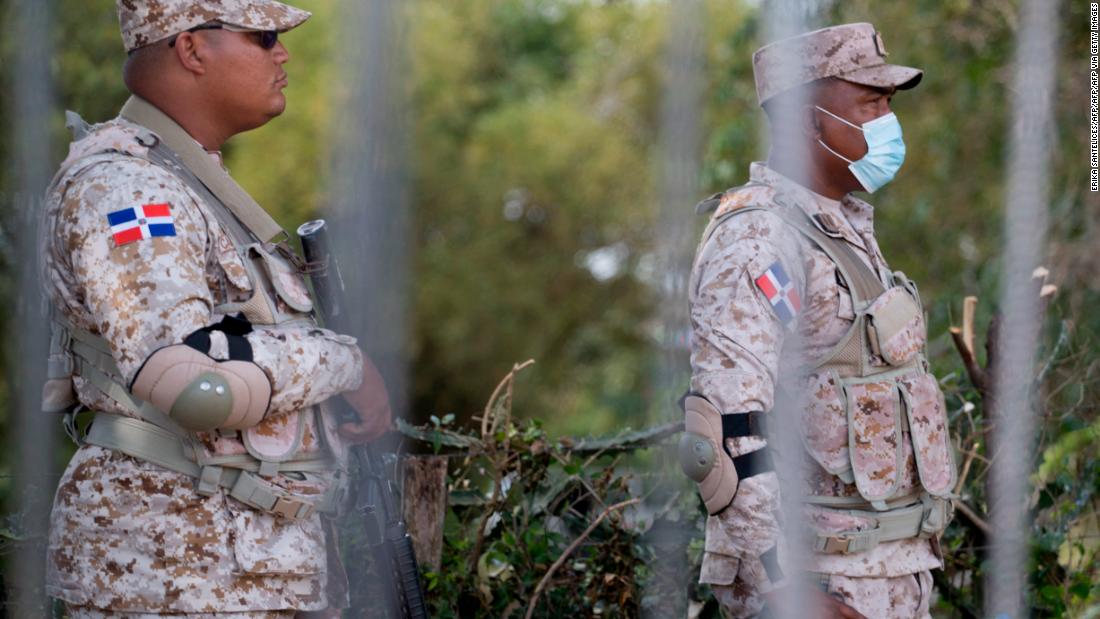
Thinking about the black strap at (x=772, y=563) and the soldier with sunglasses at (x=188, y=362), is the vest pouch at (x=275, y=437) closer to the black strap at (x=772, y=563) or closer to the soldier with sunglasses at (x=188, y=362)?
the soldier with sunglasses at (x=188, y=362)

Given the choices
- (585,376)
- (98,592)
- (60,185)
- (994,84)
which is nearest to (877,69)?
(60,185)

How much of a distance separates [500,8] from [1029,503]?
674 inches

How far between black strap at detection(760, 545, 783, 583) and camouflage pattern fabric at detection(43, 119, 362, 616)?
0.78 m

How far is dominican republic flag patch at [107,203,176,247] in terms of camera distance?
200 cm

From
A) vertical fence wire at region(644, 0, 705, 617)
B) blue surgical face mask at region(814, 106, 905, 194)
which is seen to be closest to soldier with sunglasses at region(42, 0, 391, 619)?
vertical fence wire at region(644, 0, 705, 617)

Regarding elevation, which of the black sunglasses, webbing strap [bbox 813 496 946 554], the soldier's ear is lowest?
webbing strap [bbox 813 496 946 554]

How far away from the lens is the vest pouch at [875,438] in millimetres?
2482

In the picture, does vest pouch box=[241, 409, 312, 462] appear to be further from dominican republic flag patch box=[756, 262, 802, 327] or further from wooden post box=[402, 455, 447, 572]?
wooden post box=[402, 455, 447, 572]

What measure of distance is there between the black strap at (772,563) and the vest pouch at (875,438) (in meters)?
0.27

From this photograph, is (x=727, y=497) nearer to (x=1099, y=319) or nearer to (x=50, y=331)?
(x=50, y=331)

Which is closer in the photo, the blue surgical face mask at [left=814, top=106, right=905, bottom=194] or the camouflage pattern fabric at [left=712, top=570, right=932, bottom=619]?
the camouflage pattern fabric at [left=712, top=570, right=932, bottom=619]

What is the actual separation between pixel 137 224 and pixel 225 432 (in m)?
0.36

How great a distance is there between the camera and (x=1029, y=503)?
12.8ft

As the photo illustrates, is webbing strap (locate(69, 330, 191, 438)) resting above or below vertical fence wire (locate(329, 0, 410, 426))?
below
